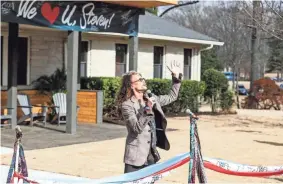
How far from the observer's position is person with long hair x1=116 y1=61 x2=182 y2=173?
5340mm

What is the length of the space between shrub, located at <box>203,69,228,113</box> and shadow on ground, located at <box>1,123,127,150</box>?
7607 millimetres

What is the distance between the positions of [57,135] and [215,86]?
34.9ft

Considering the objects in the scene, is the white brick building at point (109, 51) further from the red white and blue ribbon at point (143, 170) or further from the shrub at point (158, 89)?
the red white and blue ribbon at point (143, 170)

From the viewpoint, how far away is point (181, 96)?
69.3 feet

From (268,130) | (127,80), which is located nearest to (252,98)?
(268,130)

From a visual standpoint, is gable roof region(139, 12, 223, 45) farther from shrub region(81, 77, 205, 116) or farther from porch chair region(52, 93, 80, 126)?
porch chair region(52, 93, 80, 126)

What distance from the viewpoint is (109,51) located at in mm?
20125

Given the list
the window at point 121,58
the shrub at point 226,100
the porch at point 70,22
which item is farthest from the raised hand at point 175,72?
the shrub at point 226,100

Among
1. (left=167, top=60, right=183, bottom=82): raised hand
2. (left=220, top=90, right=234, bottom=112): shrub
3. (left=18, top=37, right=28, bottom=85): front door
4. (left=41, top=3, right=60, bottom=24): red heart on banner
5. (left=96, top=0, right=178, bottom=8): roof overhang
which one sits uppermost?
(left=96, top=0, right=178, bottom=8): roof overhang

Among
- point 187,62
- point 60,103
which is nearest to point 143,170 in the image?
point 60,103

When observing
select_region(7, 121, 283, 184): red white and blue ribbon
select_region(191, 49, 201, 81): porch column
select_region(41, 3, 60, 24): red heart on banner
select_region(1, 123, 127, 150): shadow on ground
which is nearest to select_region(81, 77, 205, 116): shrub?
select_region(1, 123, 127, 150): shadow on ground

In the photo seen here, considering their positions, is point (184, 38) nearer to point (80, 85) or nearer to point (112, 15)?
point (80, 85)

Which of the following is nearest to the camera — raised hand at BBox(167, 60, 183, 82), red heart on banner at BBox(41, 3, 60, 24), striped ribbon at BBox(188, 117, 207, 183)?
striped ribbon at BBox(188, 117, 207, 183)

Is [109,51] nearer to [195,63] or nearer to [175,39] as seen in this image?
[175,39]
